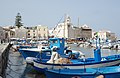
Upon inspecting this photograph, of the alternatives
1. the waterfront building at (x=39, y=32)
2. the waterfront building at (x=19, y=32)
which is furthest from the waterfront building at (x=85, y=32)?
the waterfront building at (x=19, y=32)

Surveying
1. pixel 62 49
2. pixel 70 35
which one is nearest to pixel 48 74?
pixel 62 49

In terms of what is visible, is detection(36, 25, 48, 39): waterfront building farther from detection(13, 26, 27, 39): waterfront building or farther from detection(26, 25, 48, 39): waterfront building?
detection(13, 26, 27, 39): waterfront building

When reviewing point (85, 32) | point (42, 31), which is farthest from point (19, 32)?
point (85, 32)

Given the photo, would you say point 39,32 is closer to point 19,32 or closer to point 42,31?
point 42,31

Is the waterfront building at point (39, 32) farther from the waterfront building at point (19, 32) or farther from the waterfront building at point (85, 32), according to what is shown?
the waterfront building at point (85, 32)

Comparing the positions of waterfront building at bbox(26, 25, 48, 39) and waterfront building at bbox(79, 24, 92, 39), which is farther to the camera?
waterfront building at bbox(79, 24, 92, 39)

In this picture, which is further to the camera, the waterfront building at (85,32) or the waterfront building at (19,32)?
the waterfront building at (85,32)

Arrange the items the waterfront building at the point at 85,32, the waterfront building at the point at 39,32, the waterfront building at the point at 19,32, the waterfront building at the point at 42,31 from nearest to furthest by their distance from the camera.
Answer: the waterfront building at the point at 19,32 → the waterfront building at the point at 39,32 → the waterfront building at the point at 42,31 → the waterfront building at the point at 85,32

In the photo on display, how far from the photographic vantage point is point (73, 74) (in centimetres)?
1262

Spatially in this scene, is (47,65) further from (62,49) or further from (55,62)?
(62,49)

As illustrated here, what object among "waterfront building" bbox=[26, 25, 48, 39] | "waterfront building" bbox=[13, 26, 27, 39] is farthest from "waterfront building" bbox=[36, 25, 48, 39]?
"waterfront building" bbox=[13, 26, 27, 39]

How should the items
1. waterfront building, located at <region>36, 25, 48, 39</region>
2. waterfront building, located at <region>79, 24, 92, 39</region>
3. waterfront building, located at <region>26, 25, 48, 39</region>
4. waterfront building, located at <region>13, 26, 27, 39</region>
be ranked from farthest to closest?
waterfront building, located at <region>79, 24, 92, 39</region>
waterfront building, located at <region>36, 25, 48, 39</region>
waterfront building, located at <region>26, 25, 48, 39</region>
waterfront building, located at <region>13, 26, 27, 39</region>

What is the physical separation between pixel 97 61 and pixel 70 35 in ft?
452

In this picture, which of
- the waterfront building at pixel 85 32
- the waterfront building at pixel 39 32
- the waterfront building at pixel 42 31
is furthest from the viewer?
the waterfront building at pixel 85 32
